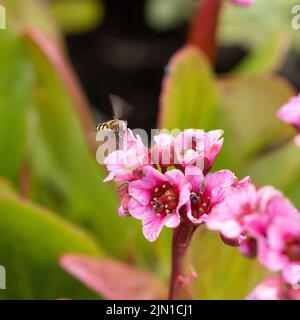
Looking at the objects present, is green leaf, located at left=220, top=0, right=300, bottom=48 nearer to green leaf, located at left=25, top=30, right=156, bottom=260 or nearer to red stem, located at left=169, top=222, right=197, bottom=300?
green leaf, located at left=25, top=30, right=156, bottom=260

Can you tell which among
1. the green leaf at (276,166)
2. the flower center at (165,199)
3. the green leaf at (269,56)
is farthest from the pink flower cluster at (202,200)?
the green leaf at (269,56)

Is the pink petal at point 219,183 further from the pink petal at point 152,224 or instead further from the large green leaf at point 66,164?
the large green leaf at point 66,164

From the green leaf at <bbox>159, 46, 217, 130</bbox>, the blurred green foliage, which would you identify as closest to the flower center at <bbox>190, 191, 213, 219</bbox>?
the blurred green foliage

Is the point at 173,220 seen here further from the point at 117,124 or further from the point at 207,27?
the point at 207,27

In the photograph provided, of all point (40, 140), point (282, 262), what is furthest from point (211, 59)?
point (282, 262)

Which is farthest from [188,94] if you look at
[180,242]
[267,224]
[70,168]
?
[267,224]

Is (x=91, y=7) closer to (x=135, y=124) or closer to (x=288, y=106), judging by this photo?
(x=135, y=124)
